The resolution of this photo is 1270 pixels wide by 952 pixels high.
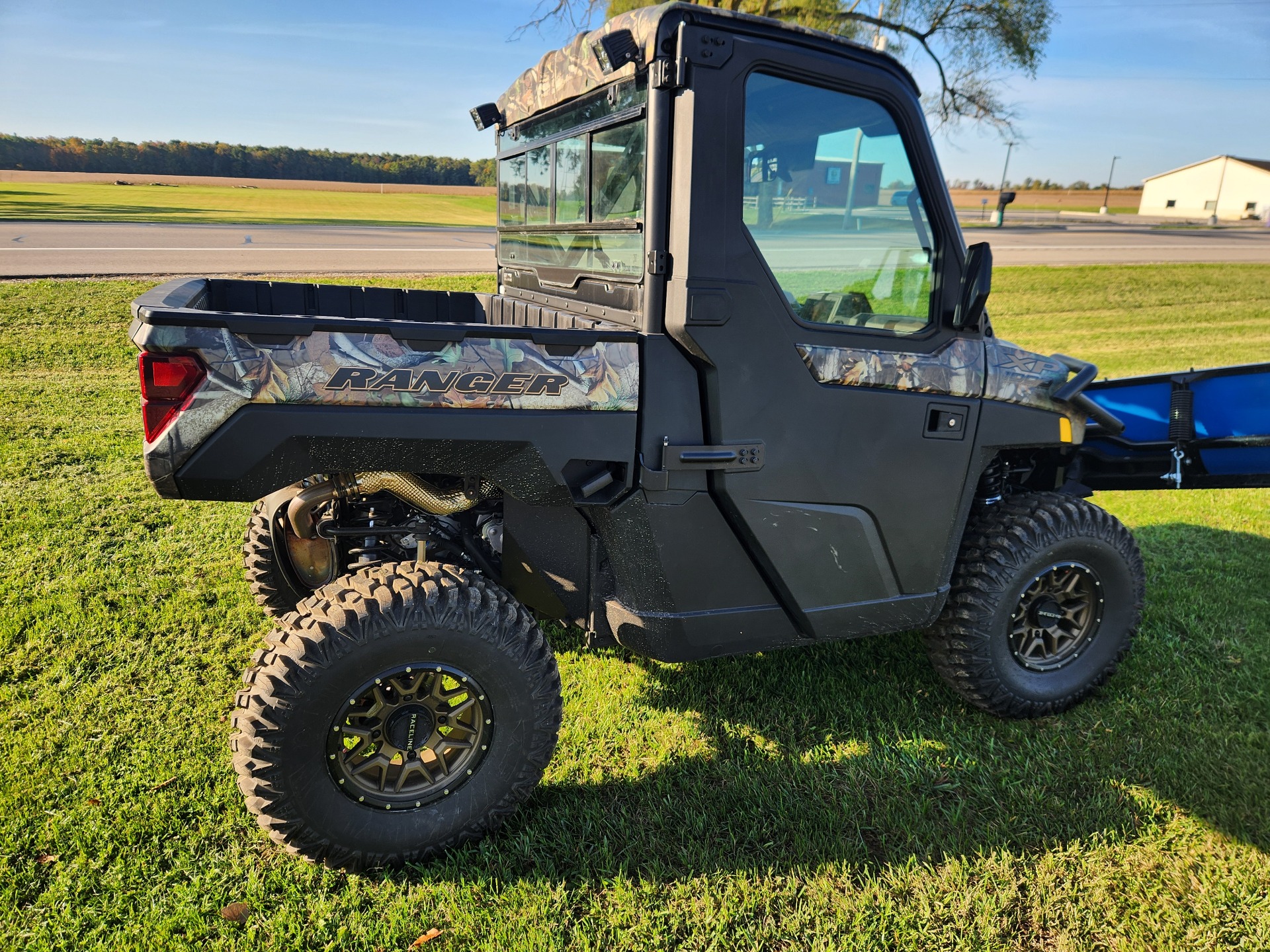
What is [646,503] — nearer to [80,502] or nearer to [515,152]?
[515,152]

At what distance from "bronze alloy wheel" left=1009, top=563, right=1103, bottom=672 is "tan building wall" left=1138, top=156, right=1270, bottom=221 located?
68.0m

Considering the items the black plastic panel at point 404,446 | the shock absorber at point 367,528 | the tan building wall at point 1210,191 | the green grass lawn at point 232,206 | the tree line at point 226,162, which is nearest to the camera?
the black plastic panel at point 404,446

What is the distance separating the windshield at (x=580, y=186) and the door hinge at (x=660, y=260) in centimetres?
8

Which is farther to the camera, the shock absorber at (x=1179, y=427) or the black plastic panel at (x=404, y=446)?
the shock absorber at (x=1179, y=427)

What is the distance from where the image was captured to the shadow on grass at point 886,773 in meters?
2.61

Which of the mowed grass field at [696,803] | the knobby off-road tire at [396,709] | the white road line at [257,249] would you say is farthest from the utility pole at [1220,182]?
the knobby off-road tire at [396,709]

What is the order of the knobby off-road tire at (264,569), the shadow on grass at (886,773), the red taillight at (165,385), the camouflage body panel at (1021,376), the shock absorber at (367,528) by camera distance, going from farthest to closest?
the knobby off-road tire at (264,569)
the camouflage body panel at (1021,376)
the shock absorber at (367,528)
the shadow on grass at (886,773)
the red taillight at (165,385)

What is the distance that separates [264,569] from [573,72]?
7.82 ft

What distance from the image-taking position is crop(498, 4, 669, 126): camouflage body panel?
2312 mm

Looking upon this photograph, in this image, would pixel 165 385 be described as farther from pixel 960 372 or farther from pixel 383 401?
pixel 960 372

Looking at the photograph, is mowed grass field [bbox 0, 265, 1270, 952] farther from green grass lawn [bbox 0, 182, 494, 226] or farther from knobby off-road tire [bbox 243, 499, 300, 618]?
green grass lawn [bbox 0, 182, 494, 226]

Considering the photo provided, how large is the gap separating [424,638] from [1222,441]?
12.1 ft

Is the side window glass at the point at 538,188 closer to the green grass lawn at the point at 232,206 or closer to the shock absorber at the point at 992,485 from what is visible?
the shock absorber at the point at 992,485

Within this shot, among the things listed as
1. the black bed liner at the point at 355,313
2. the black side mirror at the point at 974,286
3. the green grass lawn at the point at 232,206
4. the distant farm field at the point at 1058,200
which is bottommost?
the black bed liner at the point at 355,313
